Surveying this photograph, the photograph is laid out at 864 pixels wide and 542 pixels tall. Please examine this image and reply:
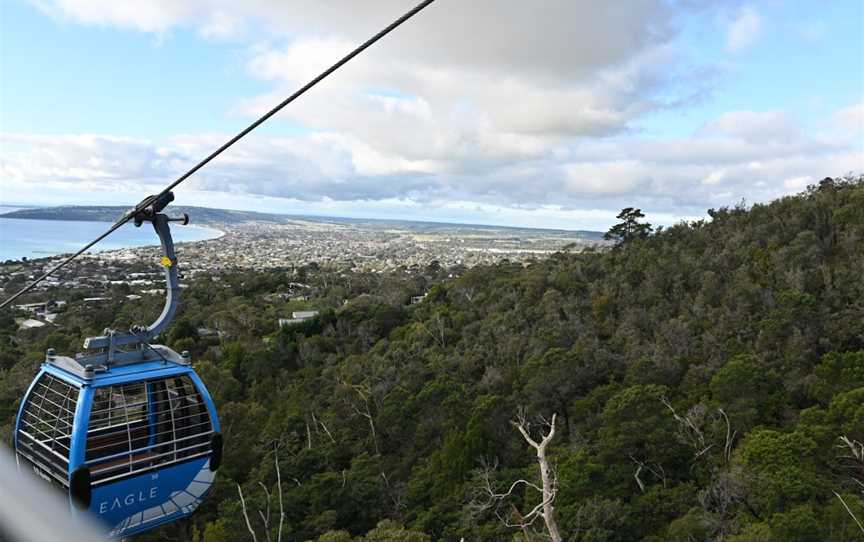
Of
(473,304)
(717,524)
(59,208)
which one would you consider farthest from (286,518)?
(59,208)

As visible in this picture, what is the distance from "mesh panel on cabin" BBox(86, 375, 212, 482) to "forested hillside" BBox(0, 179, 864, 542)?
416 cm

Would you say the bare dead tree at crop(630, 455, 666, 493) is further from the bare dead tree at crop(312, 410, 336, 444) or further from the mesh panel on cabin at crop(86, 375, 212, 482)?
the mesh panel on cabin at crop(86, 375, 212, 482)

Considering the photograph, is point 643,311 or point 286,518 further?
point 643,311

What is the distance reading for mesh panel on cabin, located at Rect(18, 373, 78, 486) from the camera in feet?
17.0

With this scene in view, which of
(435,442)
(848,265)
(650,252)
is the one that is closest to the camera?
(435,442)

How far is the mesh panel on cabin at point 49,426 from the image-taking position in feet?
17.0

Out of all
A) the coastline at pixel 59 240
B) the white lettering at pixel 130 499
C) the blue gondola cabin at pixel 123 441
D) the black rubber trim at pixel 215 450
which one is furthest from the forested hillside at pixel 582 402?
the coastline at pixel 59 240

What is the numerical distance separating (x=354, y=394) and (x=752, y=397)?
12306 mm

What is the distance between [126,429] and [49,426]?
0.71m

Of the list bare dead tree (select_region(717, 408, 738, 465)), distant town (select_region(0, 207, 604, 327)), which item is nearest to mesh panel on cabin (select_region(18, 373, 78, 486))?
distant town (select_region(0, 207, 604, 327))

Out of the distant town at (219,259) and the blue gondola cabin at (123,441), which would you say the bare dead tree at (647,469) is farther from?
the distant town at (219,259)

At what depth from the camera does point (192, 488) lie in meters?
5.71

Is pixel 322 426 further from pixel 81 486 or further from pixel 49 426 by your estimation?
pixel 81 486

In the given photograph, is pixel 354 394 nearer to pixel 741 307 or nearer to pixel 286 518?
pixel 286 518
